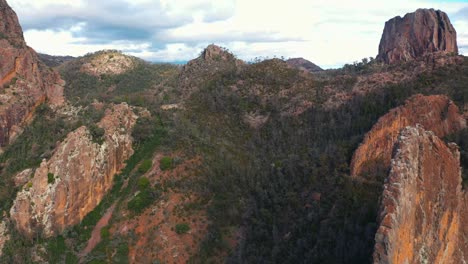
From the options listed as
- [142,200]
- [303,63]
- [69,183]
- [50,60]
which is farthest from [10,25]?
[303,63]

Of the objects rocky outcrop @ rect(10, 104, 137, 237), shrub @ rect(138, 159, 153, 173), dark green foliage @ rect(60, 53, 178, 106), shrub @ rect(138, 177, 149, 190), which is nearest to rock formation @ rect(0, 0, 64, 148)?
rocky outcrop @ rect(10, 104, 137, 237)

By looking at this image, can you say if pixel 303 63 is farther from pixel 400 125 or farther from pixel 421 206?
pixel 421 206

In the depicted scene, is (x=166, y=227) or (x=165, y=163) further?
(x=165, y=163)

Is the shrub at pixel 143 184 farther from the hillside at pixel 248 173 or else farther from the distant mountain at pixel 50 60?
the distant mountain at pixel 50 60

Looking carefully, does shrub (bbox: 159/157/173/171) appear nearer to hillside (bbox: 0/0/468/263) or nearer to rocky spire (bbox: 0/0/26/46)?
hillside (bbox: 0/0/468/263)

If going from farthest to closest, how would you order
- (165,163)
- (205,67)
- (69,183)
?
(205,67)
(165,163)
(69,183)

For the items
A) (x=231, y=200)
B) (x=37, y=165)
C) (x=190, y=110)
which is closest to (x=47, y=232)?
(x=37, y=165)
